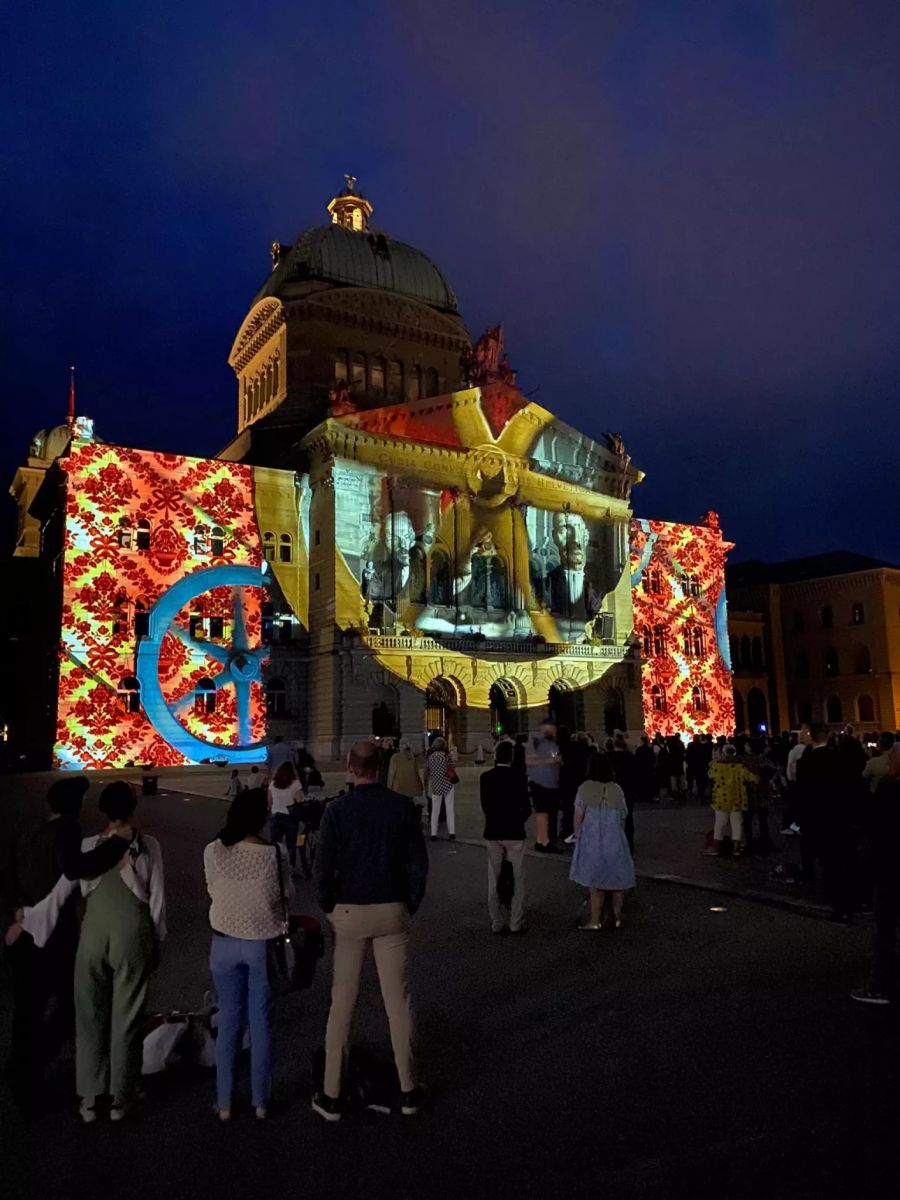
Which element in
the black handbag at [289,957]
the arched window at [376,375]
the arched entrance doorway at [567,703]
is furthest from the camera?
the arched window at [376,375]

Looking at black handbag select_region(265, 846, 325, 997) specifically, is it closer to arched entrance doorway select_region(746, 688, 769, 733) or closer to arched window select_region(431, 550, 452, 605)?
arched window select_region(431, 550, 452, 605)

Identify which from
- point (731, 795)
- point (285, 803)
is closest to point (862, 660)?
point (731, 795)

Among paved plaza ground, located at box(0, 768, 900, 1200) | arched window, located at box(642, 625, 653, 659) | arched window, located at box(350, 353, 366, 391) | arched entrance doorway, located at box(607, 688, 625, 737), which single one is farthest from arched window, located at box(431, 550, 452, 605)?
paved plaza ground, located at box(0, 768, 900, 1200)

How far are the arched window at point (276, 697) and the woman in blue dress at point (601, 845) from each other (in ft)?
110

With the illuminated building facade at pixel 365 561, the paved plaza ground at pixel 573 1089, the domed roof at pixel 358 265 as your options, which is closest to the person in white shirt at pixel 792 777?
the paved plaza ground at pixel 573 1089

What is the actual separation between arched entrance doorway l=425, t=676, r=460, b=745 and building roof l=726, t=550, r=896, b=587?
34774 mm

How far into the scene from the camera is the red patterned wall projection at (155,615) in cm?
3700

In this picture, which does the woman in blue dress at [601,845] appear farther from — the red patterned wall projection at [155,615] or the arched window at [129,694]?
the arched window at [129,694]

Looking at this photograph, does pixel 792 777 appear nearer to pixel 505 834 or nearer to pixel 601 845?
pixel 601 845

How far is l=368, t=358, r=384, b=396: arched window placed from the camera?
53.0m

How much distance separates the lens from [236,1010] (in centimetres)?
525

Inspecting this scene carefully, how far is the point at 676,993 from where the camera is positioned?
291 inches

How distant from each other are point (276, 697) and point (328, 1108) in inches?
1503

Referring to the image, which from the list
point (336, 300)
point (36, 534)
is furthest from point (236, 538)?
point (36, 534)
